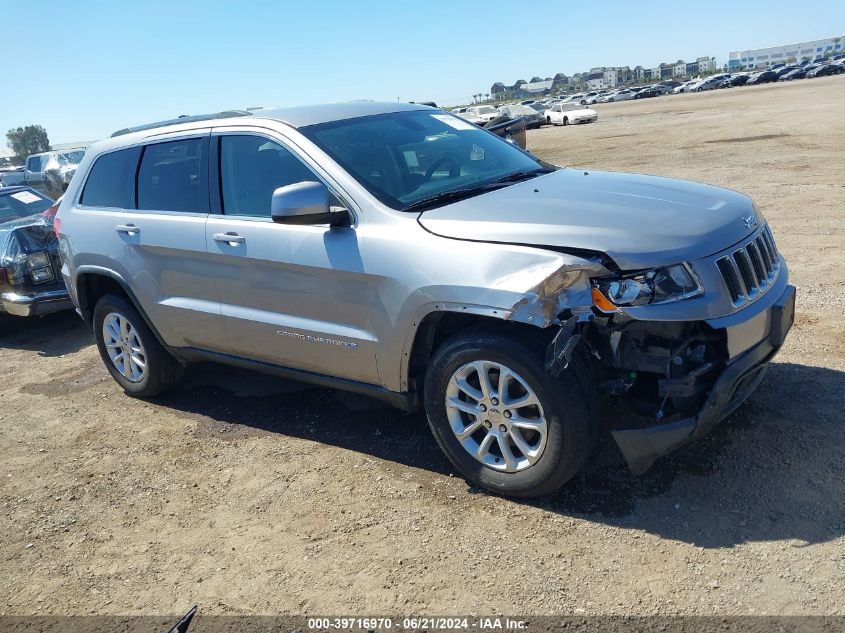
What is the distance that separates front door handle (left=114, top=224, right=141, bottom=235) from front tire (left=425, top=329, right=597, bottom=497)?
98.9 inches

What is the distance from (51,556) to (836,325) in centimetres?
525

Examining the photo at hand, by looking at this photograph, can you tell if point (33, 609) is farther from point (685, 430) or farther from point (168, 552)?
point (685, 430)

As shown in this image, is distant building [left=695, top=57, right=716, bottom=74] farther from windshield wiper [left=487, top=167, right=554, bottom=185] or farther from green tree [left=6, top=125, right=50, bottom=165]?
windshield wiper [left=487, top=167, right=554, bottom=185]

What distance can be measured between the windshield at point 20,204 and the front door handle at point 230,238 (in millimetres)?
5807

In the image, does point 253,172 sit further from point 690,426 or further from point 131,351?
point 690,426

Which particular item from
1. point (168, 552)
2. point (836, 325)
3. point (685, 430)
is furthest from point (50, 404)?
point (836, 325)

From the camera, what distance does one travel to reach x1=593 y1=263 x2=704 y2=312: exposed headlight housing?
126 inches

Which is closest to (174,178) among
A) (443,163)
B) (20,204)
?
(443,163)

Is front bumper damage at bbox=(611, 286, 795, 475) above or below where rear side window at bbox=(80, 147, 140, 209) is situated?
below

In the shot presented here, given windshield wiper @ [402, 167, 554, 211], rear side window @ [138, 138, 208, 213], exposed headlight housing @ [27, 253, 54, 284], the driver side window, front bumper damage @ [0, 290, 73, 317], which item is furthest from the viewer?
exposed headlight housing @ [27, 253, 54, 284]

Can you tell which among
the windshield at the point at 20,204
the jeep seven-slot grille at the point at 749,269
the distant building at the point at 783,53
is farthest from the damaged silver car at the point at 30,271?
the distant building at the point at 783,53

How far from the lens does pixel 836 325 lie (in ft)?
17.5

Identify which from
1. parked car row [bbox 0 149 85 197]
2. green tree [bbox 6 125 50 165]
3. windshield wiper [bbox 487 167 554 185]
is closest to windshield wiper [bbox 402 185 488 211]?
windshield wiper [bbox 487 167 554 185]

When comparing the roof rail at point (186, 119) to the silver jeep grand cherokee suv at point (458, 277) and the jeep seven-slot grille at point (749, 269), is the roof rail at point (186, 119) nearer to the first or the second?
the silver jeep grand cherokee suv at point (458, 277)
